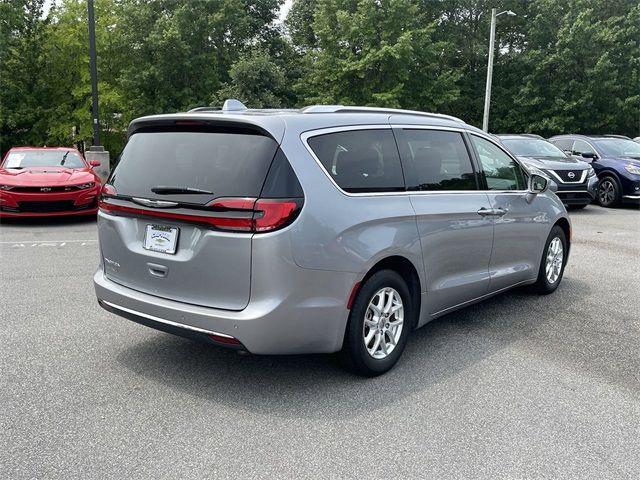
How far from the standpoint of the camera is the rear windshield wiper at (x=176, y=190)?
11.7 ft

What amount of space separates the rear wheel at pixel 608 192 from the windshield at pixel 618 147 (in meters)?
0.86

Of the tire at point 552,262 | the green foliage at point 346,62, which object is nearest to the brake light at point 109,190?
the tire at point 552,262

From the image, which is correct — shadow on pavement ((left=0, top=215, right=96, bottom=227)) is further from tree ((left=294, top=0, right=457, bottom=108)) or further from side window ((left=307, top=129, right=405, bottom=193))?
tree ((left=294, top=0, right=457, bottom=108))

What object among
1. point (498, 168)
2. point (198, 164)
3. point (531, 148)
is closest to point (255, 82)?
point (531, 148)

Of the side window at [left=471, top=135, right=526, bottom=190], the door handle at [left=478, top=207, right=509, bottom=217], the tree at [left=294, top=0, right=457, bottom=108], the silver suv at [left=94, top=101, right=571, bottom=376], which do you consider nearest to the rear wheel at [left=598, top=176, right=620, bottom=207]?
the side window at [left=471, top=135, right=526, bottom=190]

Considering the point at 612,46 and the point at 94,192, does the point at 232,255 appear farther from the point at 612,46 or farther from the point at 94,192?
the point at 612,46

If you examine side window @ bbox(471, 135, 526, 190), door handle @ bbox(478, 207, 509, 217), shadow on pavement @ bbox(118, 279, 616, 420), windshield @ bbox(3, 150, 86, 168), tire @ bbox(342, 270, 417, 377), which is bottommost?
shadow on pavement @ bbox(118, 279, 616, 420)

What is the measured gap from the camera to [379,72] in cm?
3316

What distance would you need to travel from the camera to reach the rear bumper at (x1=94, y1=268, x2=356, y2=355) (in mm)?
3426

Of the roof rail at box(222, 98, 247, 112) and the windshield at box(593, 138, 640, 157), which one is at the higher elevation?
the roof rail at box(222, 98, 247, 112)

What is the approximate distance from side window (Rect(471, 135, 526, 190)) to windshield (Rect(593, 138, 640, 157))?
35.8 feet

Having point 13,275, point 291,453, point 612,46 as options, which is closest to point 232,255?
point 291,453

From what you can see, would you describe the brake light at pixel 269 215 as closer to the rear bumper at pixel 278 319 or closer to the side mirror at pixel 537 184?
the rear bumper at pixel 278 319

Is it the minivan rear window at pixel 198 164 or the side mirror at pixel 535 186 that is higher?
the minivan rear window at pixel 198 164
